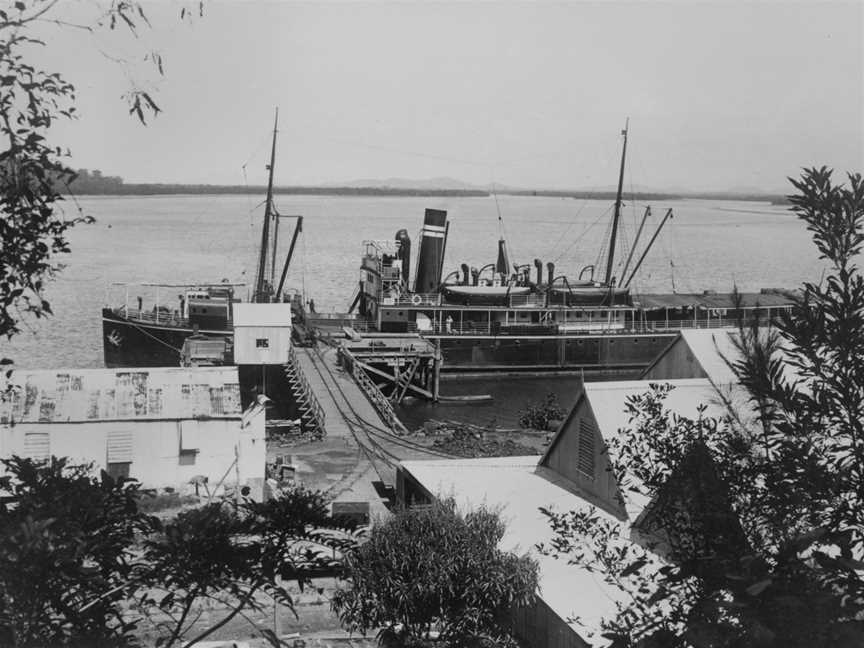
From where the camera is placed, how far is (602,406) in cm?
1734

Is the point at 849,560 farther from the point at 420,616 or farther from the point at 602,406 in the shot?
the point at 602,406

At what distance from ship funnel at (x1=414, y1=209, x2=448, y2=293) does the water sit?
876 centimetres

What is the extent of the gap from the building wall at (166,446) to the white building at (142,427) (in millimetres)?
22

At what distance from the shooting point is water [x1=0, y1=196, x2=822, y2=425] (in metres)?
50.9

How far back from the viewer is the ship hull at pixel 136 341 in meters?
49.9

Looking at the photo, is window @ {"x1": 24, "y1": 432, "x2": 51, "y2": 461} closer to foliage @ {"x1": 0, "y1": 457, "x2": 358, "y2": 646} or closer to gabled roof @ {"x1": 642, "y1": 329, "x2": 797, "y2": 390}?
gabled roof @ {"x1": 642, "y1": 329, "x2": 797, "y2": 390}

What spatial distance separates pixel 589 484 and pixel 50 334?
44.9 meters

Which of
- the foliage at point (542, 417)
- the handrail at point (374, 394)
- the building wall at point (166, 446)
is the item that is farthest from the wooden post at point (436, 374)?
the building wall at point (166, 446)

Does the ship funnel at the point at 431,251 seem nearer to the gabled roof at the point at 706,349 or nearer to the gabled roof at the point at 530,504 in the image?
the gabled roof at the point at 706,349

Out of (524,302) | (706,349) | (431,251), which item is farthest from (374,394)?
(431,251)

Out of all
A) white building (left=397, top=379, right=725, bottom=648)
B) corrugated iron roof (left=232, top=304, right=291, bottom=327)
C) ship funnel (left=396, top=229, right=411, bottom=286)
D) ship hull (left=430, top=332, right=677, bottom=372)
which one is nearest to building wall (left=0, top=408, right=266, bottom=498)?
white building (left=397, top=379, right=725, bottom=648)

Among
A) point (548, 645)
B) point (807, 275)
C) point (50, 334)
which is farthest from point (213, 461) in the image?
point (807, 275)

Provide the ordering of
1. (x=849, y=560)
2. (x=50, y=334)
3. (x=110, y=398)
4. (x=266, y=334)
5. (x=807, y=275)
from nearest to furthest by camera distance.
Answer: (x=849, y=560)
(x=110, y=398)
(x=266, y=334)
(x=50, y=334)
(x=807, y=275)

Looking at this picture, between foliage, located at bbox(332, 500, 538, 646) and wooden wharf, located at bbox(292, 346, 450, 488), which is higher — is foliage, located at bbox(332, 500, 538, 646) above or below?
above
